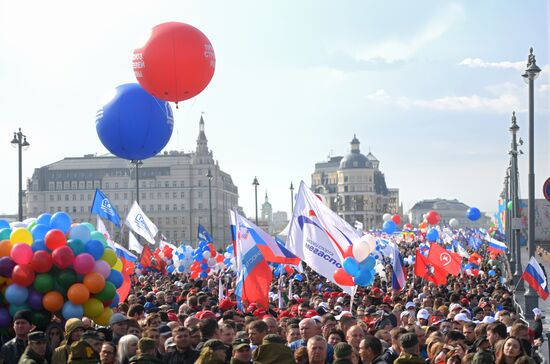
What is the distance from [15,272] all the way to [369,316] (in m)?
5.23

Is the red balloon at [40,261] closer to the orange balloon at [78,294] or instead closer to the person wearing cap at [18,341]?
the orange balloon at [78,294]

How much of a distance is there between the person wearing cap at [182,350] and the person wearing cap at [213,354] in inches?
39.8

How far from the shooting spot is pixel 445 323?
10906 mm

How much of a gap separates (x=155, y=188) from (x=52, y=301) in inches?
5225

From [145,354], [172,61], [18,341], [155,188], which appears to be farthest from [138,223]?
[155,188]

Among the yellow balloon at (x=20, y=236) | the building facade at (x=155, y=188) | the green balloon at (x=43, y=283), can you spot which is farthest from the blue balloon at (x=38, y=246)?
the building facade at (x=155, y=188)

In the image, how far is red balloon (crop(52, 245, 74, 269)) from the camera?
10.5 m

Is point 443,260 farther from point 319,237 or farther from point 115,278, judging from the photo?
point 115,278

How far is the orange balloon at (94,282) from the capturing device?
34.7 feet

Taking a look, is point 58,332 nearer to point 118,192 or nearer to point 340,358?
point 340,358

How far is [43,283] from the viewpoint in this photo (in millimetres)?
10430

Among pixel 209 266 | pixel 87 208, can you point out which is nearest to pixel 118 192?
pixel 87 208

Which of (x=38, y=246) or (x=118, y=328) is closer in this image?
(x=118, y=328)

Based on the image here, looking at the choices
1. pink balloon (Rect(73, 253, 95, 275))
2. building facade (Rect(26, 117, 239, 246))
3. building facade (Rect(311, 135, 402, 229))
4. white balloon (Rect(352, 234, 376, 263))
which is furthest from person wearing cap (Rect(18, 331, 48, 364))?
building facade (Rect(311, 135, 402, 229))
